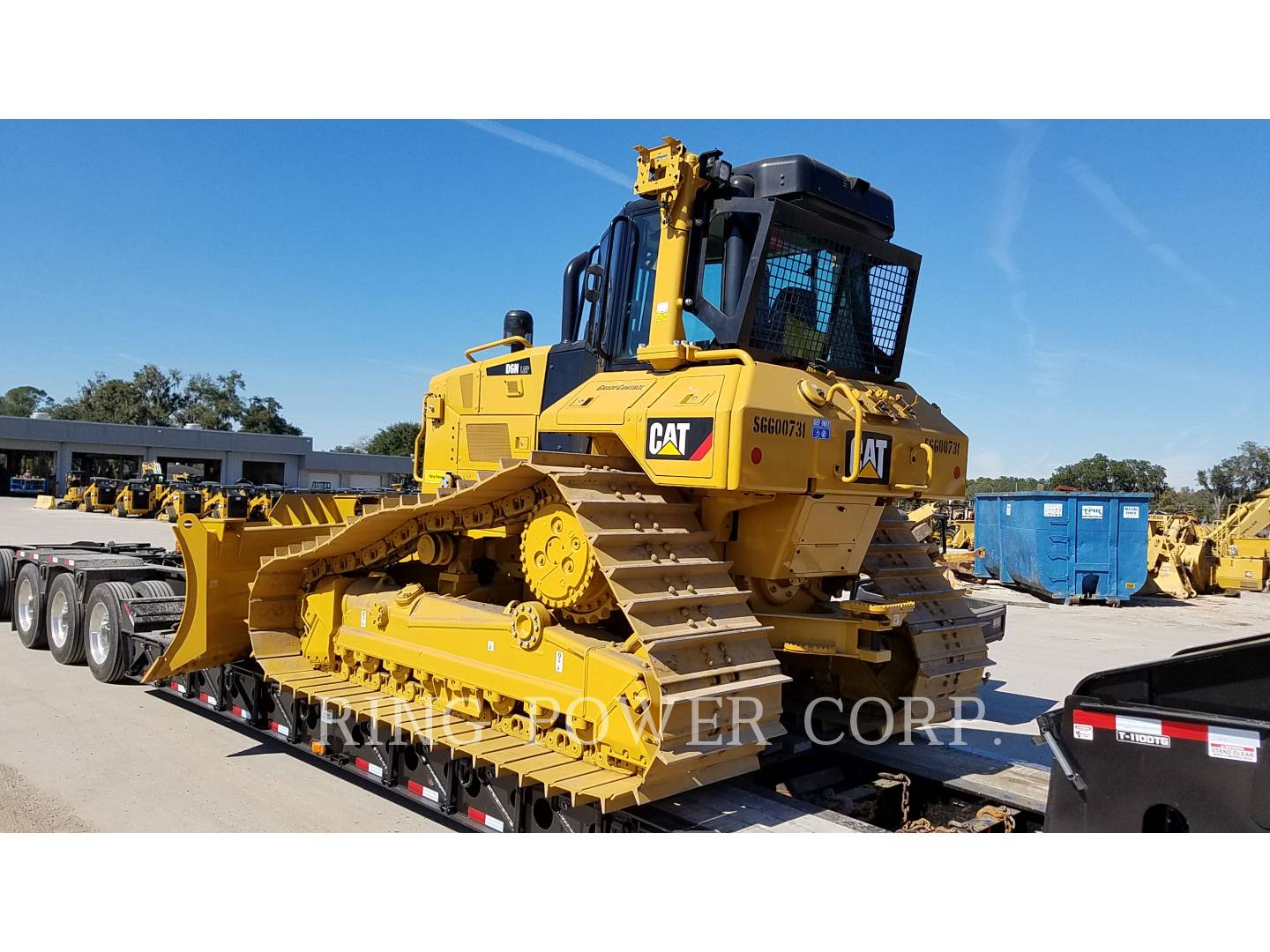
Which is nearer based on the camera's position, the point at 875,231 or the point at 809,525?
the point at 809,525

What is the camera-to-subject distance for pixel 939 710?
6.03 m

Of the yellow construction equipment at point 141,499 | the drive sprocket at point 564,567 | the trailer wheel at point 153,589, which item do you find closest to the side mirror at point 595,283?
the drive sprocket at point 564,567

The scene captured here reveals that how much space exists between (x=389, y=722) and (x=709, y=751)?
2338mm

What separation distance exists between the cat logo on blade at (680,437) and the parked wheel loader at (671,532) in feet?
0.06

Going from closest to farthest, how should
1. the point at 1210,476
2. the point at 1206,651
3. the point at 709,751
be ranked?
the point at 1206,651, the point at 709,751, the point at 1210,476

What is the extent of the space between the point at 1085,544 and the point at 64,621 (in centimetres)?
1945

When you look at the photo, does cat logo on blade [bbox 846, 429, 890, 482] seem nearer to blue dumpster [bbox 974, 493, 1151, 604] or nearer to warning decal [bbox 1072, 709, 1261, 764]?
warning decal [bbox 1072, 709, 1261, 764]

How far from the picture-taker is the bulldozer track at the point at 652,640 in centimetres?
418

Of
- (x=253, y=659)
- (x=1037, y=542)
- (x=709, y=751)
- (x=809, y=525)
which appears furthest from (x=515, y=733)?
(x=1037, y=542)

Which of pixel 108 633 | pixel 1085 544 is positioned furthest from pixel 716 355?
pixel 1085 544

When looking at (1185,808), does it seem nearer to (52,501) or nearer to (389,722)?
(389,722)

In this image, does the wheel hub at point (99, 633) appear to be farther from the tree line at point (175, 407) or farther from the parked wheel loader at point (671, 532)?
the tree line at point (175, 407)

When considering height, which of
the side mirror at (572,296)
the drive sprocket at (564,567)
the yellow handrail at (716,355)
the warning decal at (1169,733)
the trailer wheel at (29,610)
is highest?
the side mirror at (572,296)

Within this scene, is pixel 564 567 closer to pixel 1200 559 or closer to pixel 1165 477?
pixel 1200 559
